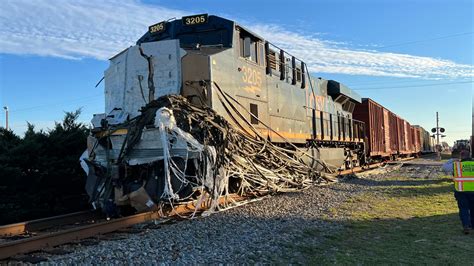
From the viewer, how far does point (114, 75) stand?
832cm

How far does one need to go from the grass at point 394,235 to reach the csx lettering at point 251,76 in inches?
124

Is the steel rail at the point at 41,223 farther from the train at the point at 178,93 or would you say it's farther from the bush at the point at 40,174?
the bush at the point at 40,174

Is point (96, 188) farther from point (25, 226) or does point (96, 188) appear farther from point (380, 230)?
point (380, 230)

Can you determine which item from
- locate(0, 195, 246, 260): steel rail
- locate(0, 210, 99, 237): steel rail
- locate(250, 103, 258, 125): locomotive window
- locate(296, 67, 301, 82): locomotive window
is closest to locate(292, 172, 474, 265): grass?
locate(0, 195, 246, 260): steel rail

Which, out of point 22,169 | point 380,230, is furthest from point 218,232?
point 22,169

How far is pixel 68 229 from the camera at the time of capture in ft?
20.1

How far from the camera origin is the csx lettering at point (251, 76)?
8861 mm

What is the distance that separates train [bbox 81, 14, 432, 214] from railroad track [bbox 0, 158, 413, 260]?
1.16ft

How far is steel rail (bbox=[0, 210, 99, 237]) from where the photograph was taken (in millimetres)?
6086

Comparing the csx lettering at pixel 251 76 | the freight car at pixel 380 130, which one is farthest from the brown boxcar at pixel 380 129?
the csx lettering at pixel 251 76

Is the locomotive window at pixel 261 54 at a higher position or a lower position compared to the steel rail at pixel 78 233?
higher

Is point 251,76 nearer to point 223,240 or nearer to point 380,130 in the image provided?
point 223,240

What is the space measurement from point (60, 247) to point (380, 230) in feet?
Answer: 14.5

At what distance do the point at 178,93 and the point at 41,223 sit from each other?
3005mm
